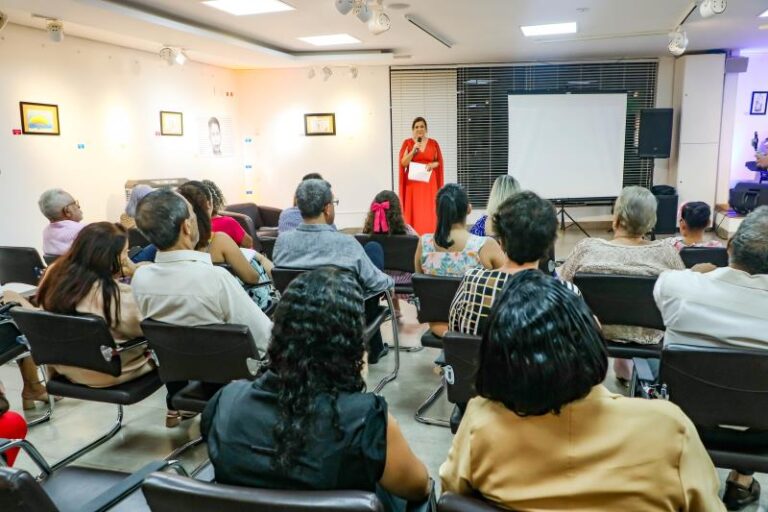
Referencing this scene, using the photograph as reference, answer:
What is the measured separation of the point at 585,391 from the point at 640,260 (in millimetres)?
1984

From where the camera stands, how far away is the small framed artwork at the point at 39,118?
5.34 meters

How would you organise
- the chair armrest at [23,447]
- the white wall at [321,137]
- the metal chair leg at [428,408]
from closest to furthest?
the chair armrest at [23,447] → the metal chair leg at [428,408] → the white wall at [321,137]

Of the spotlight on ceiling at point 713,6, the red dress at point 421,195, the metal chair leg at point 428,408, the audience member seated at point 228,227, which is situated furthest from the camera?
the red dress at point 421,195

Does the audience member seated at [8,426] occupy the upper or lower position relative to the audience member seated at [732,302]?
lower

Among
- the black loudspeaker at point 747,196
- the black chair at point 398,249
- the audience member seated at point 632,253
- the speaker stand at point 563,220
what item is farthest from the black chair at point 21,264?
the black loudspeaker at point 747,196

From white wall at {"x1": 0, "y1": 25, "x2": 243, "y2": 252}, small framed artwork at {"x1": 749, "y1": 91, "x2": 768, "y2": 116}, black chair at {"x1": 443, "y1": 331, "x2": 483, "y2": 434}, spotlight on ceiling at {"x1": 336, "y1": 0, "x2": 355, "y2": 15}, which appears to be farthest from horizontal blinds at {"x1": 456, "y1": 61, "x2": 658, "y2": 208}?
black chair at {"x1": 443, "y1": 331, "x2": 483, "y2": 434}

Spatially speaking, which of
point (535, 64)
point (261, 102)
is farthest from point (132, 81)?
point (535, 64)

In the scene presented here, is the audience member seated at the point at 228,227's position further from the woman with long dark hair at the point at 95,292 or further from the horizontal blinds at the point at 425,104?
the horizontal blinds at the point at 425,104

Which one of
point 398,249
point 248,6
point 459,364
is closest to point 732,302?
point 459,364

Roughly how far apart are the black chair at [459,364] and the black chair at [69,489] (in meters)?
1.00

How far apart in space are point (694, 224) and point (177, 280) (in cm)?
296

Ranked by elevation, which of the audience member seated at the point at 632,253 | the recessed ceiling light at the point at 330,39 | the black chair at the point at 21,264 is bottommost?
the black chair at the point at 21,264

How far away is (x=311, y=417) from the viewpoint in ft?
3.76

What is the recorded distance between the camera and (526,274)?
1.18m
